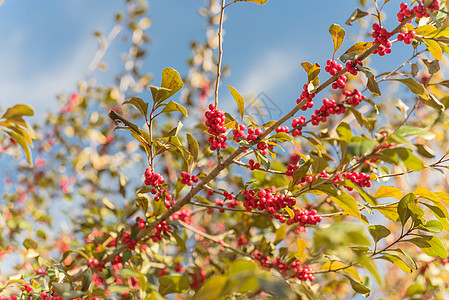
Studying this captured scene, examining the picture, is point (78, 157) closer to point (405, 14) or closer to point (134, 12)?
point (134, 12)

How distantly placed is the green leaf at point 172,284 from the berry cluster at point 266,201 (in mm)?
492

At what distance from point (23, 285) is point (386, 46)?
6.97 feet

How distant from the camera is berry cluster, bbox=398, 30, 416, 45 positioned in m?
1.47

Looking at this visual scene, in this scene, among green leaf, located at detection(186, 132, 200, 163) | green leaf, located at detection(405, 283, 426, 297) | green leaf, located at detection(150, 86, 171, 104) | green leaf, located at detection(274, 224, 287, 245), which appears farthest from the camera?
green leaf, located at detection(274, 224, 287, 245)

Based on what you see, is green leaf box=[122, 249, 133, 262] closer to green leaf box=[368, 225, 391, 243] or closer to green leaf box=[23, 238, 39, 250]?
green leaf box=[23, 238, 39, 250]

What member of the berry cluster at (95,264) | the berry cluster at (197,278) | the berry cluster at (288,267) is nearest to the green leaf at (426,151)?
the berry cluster at (288,267)

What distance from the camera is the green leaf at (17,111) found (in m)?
1.18

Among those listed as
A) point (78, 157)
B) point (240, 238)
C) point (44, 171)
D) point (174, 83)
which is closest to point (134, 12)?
point (78, 157)

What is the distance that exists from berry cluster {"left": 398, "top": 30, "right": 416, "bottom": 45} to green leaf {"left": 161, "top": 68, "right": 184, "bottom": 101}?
100cm

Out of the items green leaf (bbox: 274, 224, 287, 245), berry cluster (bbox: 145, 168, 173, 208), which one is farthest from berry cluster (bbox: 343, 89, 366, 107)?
green leaf (bbox: 274, 224, 287, 245)

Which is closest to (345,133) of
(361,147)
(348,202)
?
(361,147)

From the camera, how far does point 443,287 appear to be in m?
3.05

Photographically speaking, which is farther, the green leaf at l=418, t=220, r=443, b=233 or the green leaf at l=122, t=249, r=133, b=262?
the green leaf at l=122, t=249, r=133, b=262

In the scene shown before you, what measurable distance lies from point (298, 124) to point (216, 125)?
48 centimetres
